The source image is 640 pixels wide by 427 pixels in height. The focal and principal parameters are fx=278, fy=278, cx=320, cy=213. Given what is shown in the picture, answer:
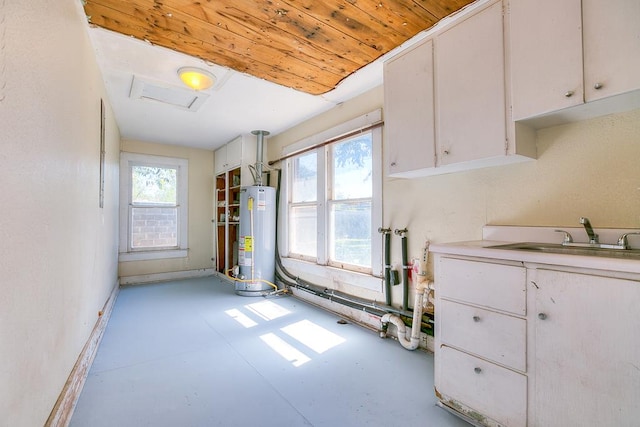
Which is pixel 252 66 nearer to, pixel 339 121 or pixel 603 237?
pixel 339 121

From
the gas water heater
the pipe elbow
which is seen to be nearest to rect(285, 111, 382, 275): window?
the gas water heater

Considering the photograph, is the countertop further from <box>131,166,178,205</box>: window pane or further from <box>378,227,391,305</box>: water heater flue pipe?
<box>131,166,178,205</box>: window pane

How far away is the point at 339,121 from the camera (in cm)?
340

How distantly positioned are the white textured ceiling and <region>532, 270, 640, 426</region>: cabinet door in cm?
216

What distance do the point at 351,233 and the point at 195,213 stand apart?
3.66 meters

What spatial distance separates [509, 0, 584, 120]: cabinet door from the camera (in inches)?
54.3

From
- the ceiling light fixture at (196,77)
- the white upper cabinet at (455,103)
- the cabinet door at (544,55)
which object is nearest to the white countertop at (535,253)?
the white upper cabinet at (455,103)

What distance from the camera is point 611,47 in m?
1.28

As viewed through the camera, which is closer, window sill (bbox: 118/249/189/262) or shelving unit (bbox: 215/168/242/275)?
window sill (bbox: 118/249/189/262)

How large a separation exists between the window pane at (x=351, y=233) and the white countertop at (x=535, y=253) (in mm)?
1247

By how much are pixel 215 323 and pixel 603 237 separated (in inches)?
129

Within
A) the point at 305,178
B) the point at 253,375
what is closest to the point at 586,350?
the point at 253,375

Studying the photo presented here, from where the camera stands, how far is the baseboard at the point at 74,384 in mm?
1435

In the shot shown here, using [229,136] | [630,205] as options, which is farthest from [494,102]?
[229,136]
